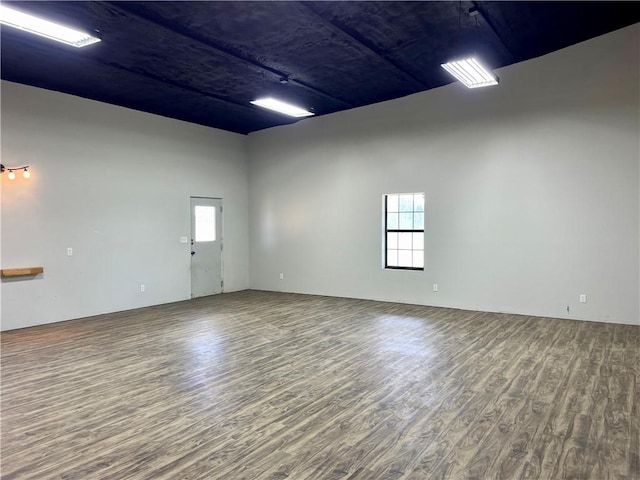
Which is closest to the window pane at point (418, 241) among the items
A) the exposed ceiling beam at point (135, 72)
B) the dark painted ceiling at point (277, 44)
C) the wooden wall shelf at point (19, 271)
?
the dark painted ceiling at point (277, 44)

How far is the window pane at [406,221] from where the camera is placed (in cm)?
729

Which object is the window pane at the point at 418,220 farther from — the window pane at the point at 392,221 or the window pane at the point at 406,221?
the window pane at the point at 392,221

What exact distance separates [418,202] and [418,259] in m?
1.02

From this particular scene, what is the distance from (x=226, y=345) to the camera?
4.85m

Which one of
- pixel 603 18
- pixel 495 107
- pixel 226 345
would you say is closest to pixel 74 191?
pixel 226 345

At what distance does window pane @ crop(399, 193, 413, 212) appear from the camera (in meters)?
7.29

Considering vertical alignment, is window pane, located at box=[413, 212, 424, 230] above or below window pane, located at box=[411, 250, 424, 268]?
above

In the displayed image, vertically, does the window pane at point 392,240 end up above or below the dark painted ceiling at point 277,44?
below

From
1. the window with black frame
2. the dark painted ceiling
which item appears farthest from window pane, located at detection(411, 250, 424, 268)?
the dark painted ceiling

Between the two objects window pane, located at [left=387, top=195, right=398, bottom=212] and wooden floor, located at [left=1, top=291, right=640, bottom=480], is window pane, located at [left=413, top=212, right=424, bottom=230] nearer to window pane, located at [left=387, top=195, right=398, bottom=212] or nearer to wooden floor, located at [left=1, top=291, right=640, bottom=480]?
window pane, located at [left=387, top=195, right=398, bottom=212]

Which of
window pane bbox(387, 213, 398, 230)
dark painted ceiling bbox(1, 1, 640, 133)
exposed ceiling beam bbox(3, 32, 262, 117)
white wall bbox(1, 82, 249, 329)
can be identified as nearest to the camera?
dark painted ceiling bbox(1, 1, 640, 133)

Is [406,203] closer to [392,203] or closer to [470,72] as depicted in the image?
[392,203]

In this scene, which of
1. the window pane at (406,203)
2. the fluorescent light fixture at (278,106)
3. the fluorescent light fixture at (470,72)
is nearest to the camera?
the fluorescent light fixture at (470,72)

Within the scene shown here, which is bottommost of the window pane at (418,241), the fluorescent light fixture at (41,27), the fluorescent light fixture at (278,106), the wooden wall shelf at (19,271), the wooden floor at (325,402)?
the wooden floor at (325,402)
